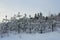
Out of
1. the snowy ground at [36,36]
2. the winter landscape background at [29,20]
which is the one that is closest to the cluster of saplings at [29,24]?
the winter landscape background at [29,20]

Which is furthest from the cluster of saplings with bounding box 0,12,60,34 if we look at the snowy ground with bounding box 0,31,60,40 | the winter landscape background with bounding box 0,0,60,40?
the snowy ground with bounding box 0,31,60,40

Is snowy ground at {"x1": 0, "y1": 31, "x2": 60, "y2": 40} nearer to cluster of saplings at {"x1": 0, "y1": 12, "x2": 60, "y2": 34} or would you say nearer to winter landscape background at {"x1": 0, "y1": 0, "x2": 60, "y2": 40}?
winter landscape background at {"x1": 0, "y1": 0, "x2": 60, "y2": 40}

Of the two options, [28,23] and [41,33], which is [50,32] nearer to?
[41,33]

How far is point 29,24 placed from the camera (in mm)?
6637

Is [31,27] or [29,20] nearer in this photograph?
[31,27]

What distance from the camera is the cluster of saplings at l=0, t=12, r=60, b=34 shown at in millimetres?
6473

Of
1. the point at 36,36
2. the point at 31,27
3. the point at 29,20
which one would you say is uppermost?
the point at 29,20

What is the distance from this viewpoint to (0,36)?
650 cm

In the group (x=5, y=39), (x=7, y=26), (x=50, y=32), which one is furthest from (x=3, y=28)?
(x=50, y=32)

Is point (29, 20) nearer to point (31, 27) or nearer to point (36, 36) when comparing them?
point (31, 27)

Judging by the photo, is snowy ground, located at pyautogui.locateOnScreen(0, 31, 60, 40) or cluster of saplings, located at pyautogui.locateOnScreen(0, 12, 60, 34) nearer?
snowy ground, located at pyautogui.locateOnScreen(0, 31, 60, 40)

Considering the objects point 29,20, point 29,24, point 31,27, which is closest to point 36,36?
point 31,27

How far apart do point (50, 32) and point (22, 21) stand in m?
1.25

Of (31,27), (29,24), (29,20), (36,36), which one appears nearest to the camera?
(36,36)
